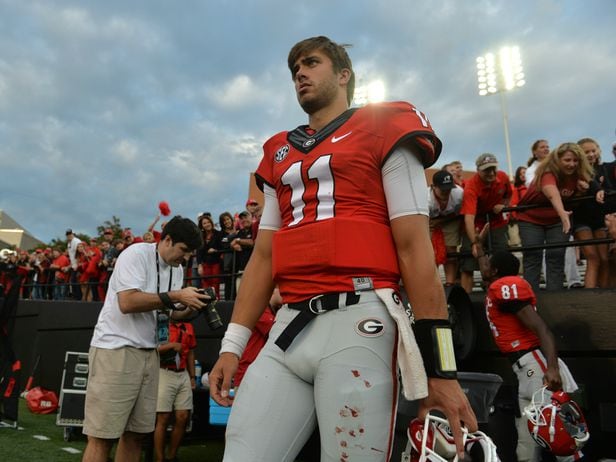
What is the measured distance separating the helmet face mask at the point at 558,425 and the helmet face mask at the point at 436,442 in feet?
9.01

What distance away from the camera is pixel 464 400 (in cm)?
165

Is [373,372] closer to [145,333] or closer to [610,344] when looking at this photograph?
[145,333]

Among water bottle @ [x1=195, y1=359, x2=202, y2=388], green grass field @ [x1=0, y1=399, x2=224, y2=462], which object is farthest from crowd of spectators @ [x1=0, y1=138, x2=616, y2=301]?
green grass field @ [x1=0, y1=399, x2=224, y2=462]

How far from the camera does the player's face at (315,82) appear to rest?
2102 millimetres

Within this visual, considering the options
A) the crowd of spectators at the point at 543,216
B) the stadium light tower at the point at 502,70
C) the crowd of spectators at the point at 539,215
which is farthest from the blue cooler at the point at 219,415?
the stadium light tower at the point at 502,70

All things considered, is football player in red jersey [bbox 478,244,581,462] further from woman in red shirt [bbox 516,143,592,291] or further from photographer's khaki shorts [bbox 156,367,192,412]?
photographer's khaki shorts [bbox 156,367,192,412]

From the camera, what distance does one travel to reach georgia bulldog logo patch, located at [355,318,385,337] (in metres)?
1.70

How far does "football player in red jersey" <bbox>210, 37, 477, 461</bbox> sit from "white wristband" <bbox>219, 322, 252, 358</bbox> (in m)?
0.22

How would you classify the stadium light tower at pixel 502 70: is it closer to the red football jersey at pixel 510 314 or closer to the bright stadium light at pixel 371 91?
the bright stadium light at pixel 371 91

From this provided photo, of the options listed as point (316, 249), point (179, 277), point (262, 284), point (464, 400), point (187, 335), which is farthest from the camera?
point (187, 335)

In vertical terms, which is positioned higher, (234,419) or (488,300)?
(488,300)

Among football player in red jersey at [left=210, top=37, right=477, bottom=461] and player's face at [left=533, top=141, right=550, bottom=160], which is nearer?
football player in red jersey at [left=210, top=37, right=477, bottom=461]

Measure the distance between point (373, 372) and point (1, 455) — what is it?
6.75m

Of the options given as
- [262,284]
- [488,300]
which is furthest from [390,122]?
[488,300]
